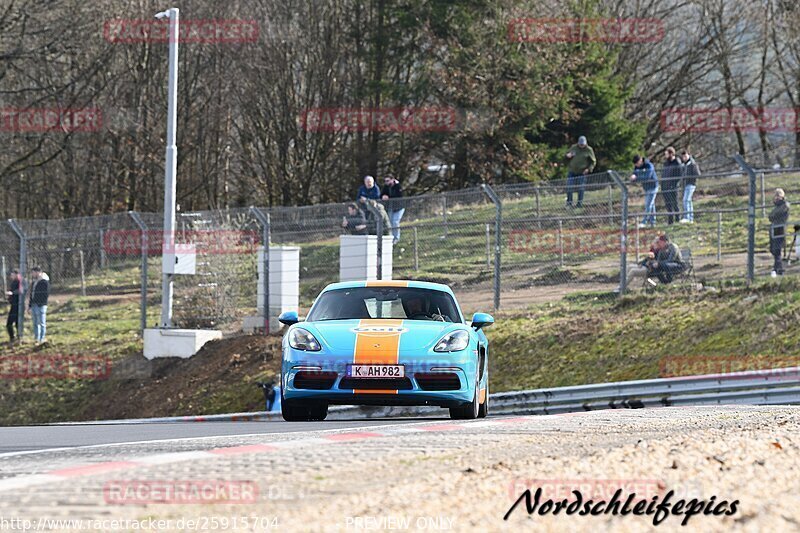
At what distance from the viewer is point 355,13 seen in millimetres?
49094

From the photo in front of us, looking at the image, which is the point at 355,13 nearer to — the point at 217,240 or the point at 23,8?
the point at 23,8

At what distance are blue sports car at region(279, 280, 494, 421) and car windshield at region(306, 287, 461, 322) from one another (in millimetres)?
190

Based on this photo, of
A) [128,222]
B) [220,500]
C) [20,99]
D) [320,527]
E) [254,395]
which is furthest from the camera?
[20,99]

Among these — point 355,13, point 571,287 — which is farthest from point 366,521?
point 355,13

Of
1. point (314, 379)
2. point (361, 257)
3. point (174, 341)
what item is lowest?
point (174, 341)

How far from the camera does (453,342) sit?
1277cm

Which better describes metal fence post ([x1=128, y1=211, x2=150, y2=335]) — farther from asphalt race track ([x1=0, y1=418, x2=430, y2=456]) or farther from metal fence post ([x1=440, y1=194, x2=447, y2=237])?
asphalt race track ([x1=0, y1=418, x2=430, y2=456])

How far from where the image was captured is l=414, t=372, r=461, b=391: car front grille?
40.8 ft

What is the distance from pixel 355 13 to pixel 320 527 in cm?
4468

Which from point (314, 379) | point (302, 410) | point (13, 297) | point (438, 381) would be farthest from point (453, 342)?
point (13, 297)

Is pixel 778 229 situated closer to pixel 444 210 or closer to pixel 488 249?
pixel 488 249

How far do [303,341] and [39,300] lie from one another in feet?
59.0

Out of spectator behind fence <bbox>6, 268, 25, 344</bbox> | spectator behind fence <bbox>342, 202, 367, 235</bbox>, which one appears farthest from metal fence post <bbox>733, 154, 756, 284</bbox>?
spectator behind fence <bbox>6, 268, 25, 344</bbox>

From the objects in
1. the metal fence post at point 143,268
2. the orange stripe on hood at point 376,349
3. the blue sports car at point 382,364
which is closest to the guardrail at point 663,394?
the blue sports car at point 382,364
